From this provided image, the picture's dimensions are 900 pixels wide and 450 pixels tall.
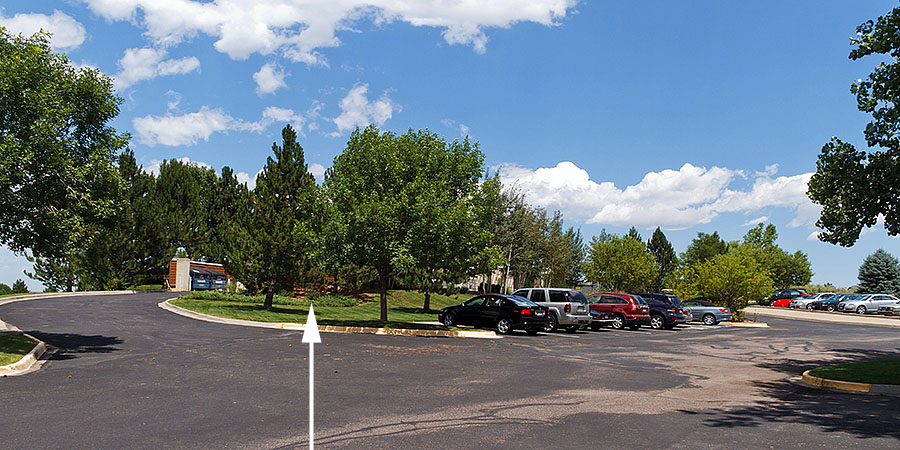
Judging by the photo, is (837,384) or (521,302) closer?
(837,384)

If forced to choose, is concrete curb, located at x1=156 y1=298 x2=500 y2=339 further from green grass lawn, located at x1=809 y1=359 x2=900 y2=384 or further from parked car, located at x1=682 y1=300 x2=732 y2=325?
parked car, located at x1=682 y1=300 x2=732 y2=325

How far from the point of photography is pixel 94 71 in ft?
53.5

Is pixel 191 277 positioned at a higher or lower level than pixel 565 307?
higher

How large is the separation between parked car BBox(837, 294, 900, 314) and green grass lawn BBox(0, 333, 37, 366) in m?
56.6

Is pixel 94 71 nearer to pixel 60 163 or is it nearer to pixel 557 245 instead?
pixel 60 163

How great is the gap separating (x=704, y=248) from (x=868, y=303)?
4133 centimetres

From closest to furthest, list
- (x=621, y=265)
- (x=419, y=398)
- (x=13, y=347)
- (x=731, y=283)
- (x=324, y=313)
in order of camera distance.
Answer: (x=419, y=398), (x=13, y=347), (x=324, y=313), (x=731, y=283), (x=621, y=265)

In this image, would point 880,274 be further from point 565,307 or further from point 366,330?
point 366,330

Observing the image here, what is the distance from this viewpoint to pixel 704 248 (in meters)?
91.1

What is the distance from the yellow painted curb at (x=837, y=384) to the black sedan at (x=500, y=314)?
1129cm

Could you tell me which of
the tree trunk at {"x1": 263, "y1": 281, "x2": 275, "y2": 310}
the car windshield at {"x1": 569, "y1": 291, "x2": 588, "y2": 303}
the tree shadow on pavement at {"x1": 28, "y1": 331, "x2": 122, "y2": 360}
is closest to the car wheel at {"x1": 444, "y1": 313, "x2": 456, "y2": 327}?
the car windshield at {"x1": 569, "y1": 291, "x2": 588, "y2": 303}

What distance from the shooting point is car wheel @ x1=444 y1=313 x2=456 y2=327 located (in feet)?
84.7

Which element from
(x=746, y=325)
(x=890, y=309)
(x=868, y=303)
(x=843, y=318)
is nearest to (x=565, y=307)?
(x=746, y=325)

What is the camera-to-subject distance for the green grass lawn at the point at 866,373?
1230cm
